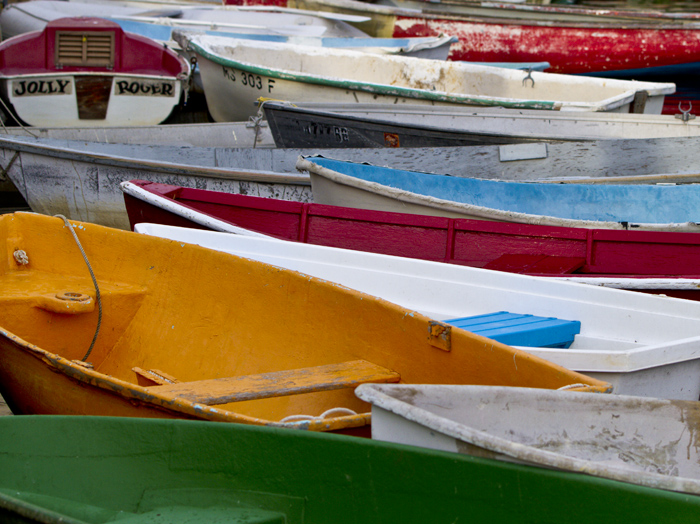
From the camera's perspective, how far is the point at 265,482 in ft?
5.61

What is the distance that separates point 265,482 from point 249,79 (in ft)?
19.9

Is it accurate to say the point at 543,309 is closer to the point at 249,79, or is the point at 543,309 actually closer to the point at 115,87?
the point at 249,79

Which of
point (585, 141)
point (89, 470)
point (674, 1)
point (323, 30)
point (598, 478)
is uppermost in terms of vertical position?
point (674, 1)

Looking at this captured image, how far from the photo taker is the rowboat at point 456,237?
11.8 feet

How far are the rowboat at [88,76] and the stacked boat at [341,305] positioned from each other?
3 cm

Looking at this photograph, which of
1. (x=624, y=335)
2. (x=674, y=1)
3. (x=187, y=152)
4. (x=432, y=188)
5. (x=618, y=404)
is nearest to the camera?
(x=618, y=404)

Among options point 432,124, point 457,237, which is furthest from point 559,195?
point 432,124

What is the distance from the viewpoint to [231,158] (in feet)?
18.9

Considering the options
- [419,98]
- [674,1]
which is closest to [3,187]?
[419,98]

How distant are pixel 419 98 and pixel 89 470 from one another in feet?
17.7

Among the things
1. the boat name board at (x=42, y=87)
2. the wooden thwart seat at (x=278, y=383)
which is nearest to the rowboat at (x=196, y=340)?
the wooden thwart seat at (x=278, y=383)

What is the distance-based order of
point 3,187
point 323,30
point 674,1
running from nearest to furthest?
point 3,187
point 323,30
point 674,1

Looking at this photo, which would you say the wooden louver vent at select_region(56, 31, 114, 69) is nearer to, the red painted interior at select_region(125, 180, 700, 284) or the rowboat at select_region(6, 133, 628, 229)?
the rowboat at select_region(6, 133, 628, 229)

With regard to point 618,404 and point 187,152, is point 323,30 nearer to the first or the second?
point 187,152
